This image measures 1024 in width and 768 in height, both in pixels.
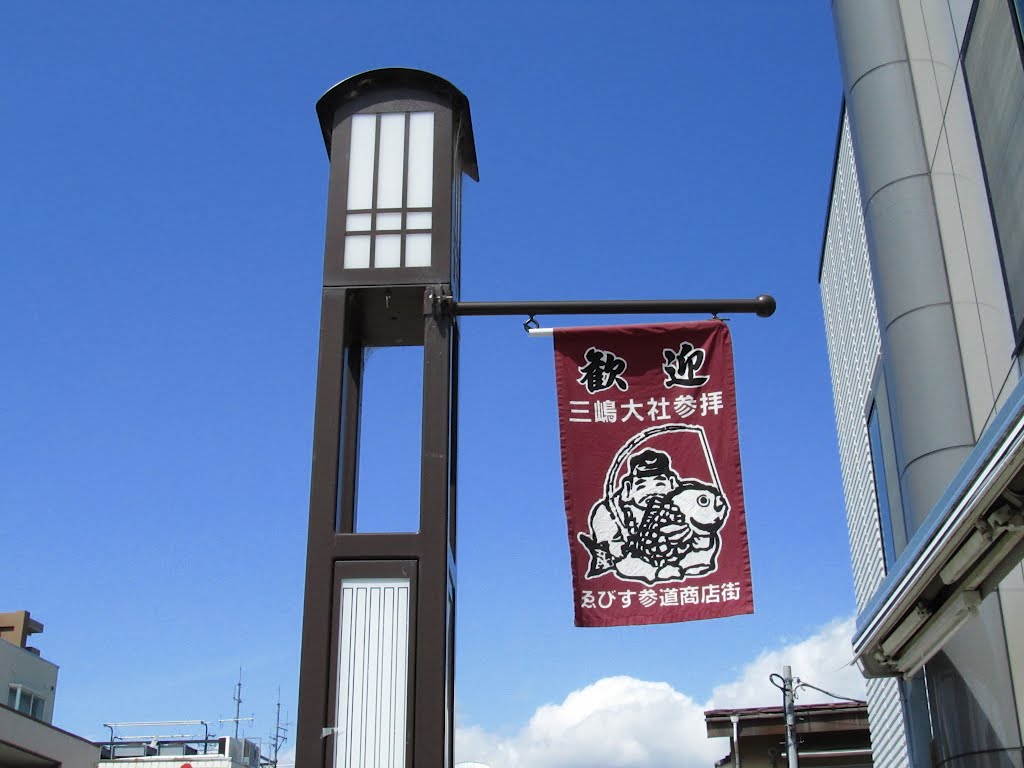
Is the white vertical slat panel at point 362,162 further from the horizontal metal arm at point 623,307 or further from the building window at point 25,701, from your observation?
the building window at point 25,701

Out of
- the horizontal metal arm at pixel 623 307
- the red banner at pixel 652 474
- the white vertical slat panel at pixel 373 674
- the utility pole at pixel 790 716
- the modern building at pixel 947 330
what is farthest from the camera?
the utility pole at pixel 790 716

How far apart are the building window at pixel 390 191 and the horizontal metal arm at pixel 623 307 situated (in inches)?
23.8

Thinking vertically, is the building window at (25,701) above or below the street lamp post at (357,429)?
above

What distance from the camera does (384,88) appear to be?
9859mm

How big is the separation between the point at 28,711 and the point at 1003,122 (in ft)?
126

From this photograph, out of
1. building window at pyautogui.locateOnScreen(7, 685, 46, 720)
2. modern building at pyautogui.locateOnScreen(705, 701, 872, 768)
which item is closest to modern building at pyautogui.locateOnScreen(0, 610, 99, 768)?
building window at pyautogui.locateOnScreen(7, 685, 46, 720)

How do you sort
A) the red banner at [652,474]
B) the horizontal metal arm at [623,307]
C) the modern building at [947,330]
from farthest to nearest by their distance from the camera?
the horizontal metal arm at [623,307] → the red banner at [652,474] → the modern building at [947,330]

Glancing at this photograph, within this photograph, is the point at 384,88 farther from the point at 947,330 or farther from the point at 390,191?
the point at 947,330

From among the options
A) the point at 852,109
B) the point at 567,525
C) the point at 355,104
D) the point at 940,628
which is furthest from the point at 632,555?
the point at 852,109

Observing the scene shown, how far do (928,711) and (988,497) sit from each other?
3963 millimetres

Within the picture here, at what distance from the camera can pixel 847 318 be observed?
21.4m

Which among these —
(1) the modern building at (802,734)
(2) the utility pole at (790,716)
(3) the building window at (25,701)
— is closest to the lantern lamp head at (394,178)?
(2) the utility pole at (790,716)

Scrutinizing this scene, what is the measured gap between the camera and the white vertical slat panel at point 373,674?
25.8 feet

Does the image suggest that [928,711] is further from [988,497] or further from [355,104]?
[355,104]
